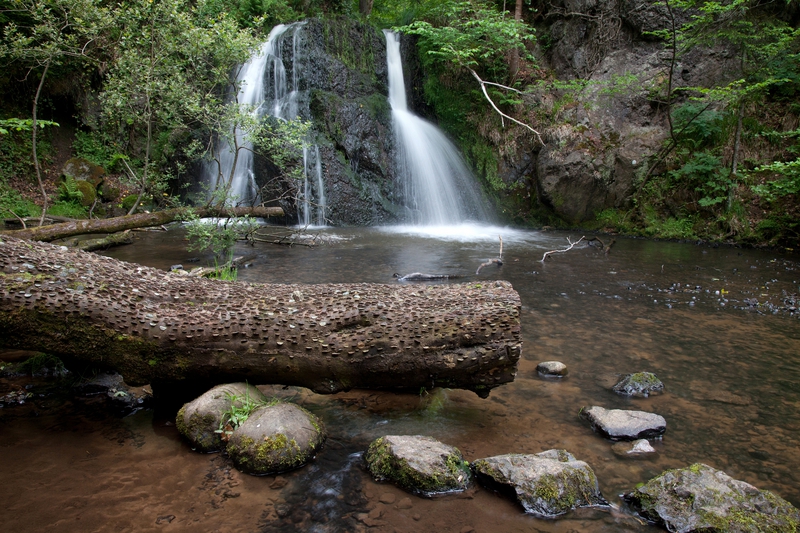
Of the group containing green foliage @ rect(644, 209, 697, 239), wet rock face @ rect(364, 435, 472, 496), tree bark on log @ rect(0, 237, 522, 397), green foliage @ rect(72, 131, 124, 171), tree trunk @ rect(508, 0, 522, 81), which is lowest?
green foliage @ rect(644, 209, 697, 239)

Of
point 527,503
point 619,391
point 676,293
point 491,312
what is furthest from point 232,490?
point 676,293

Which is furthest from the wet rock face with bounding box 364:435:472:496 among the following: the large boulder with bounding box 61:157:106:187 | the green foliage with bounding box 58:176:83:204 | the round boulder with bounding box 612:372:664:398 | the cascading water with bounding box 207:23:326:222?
the large boulder with bounding box 61:157:106:187

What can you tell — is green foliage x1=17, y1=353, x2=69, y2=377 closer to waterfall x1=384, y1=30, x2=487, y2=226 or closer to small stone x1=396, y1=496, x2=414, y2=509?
small stone x1=396, y1=496, x2=414, y2=509

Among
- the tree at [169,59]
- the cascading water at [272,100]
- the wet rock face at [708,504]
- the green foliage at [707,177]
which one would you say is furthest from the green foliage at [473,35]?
the wet rock face at [708,504]

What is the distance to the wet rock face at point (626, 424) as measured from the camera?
3773 millimetres

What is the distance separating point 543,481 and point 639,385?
86.3 inches

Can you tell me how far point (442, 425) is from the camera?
3.90 m

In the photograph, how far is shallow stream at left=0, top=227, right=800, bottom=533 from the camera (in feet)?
9.33

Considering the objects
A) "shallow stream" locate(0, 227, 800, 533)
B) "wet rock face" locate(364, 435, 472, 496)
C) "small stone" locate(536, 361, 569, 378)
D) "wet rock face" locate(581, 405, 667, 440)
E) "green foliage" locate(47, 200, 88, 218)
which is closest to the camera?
"shallow stream" locate(0, 227, 800, 533)

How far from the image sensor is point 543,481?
302cm

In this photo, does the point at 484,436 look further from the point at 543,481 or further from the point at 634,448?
the point at 634,448

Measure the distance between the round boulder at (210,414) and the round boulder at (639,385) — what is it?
11.3 feet

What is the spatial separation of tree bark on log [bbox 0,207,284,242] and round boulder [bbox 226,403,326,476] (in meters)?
4.34

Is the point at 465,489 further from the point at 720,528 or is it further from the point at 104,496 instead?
the point at 104,496
